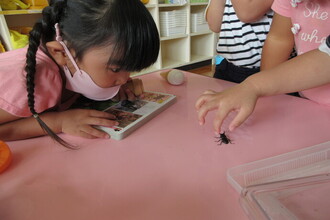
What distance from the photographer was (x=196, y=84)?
71 centimetres

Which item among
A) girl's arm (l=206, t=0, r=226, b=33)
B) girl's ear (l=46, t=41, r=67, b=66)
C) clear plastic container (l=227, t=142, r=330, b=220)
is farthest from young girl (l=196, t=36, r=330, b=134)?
girl's arm (l=206, t=0, r=226, b=33)

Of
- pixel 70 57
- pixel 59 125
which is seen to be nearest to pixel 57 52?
pixel 70 57

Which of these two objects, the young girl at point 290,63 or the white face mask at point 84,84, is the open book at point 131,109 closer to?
the white face mask at point 84,84

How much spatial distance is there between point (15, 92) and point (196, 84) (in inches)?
19.1

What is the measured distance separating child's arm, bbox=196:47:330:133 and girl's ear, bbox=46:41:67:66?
1.04 ft

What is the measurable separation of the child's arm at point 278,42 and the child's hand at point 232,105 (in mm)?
354

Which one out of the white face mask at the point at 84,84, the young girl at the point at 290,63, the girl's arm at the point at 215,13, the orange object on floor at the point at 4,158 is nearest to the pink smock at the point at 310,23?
the young girl at the point at 290,63

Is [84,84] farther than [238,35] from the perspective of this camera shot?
No

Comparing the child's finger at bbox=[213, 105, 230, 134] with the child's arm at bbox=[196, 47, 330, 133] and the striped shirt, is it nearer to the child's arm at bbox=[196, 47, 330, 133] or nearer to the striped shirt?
the child's arm at bbox=[196, 47, 330, 133]

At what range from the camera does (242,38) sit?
0.81 meters

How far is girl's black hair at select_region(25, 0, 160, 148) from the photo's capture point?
1.44ft

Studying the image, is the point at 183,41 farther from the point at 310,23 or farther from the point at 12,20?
the point at 310,23

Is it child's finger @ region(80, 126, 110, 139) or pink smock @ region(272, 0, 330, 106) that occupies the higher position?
pink smock @ region(272, 0, 330, 106)

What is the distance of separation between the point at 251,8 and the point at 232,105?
433 millimetres
